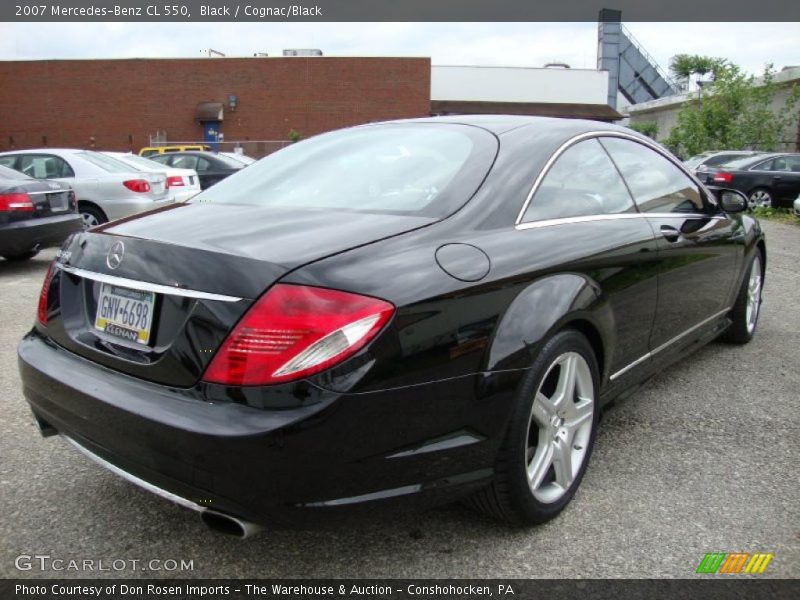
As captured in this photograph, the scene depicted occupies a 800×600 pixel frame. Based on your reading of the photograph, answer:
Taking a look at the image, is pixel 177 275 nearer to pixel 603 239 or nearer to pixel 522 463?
pixel 522 463

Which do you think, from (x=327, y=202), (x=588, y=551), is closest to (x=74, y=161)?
(x=327, y=202)

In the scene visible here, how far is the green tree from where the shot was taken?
24094 mm

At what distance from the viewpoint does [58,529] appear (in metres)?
2.38

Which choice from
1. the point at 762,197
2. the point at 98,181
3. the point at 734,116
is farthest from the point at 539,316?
the point at 734,116

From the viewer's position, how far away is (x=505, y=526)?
2.39 m

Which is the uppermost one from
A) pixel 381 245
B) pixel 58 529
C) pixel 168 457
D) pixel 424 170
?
pixel 424 170

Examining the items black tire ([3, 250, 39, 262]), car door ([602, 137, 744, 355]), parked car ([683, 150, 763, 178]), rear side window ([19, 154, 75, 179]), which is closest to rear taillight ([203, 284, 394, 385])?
car door ([602, 137, 744, 355])

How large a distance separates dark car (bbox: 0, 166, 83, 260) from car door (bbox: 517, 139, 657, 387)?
635 cm

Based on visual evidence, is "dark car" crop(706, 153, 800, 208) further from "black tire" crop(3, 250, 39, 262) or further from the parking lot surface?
"black tire" crop(3, 250, 39, 262)

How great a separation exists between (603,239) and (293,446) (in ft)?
→ 5.15

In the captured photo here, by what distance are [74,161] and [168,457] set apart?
365 inches

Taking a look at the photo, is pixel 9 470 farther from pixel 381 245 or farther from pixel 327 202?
pixel 381 245

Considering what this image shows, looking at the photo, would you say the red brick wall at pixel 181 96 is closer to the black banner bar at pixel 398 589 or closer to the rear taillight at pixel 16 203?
the rear taillight at pixel 16 203

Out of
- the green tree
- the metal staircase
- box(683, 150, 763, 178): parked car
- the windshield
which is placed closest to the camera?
the windshield
